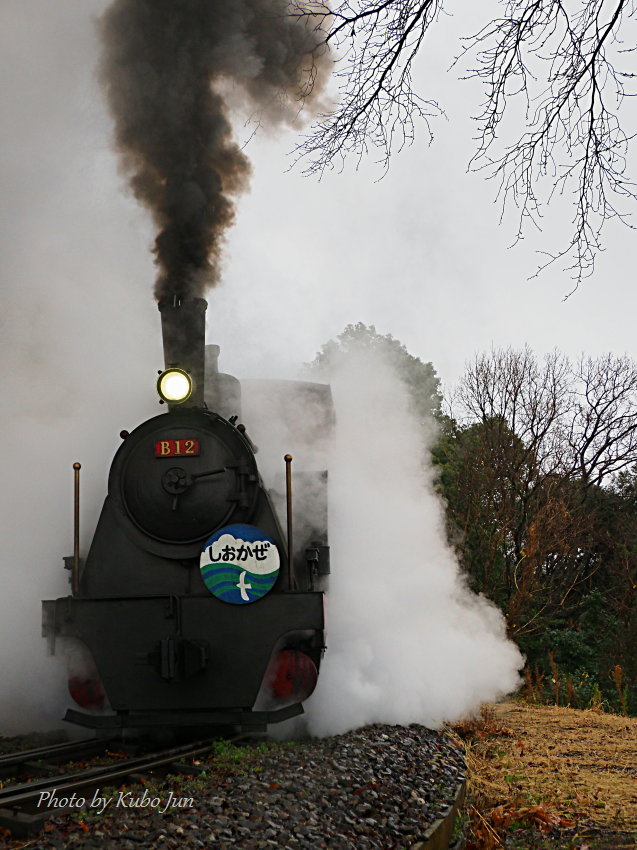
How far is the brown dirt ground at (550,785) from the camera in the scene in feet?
15.0

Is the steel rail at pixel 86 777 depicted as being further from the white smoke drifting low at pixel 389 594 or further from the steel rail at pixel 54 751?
the white smoke drifting low at pixel 389 594

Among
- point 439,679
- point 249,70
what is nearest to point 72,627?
point 439,679

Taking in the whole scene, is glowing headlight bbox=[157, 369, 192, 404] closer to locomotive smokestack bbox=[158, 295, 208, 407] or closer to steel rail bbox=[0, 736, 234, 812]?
locomotive smokestack bbox=[158, 295, 208, 407]

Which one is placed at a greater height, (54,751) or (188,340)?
(188,340)

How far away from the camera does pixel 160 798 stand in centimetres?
388

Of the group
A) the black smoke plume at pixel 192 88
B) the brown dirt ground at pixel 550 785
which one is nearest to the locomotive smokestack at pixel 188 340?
the black smoke plume at pixel 192 88

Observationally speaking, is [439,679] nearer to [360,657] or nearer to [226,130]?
[360,657]

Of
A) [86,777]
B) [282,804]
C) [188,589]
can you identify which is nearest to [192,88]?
[188,589]

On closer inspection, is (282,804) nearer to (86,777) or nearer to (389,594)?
(86,777)

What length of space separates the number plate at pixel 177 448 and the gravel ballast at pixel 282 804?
2.14 m

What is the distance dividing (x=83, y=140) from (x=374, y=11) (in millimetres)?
6271

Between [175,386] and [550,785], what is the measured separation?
12.8 ft

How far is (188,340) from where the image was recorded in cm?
669

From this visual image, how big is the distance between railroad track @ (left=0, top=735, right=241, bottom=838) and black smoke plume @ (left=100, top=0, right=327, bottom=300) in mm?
3849
